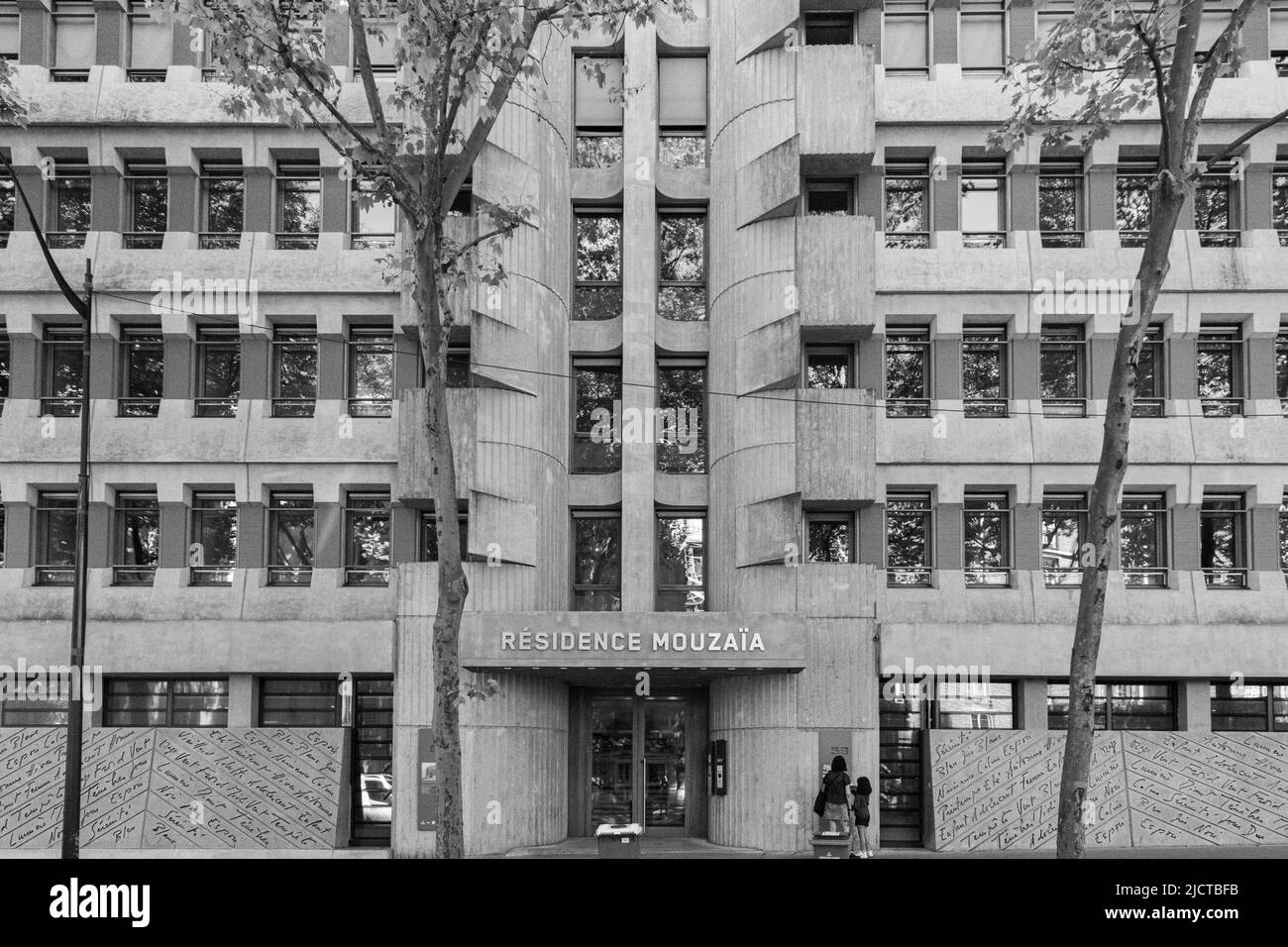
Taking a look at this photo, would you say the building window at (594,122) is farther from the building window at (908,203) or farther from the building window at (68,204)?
the building window at (68,204)

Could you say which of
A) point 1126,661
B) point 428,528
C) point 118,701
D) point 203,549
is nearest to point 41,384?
point 203,549

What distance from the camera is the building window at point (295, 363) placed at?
26.8 metres

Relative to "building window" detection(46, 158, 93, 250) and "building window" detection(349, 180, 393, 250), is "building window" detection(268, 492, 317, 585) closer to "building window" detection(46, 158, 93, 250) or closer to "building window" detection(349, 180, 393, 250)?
"building window" detection(349, 180, 393, 250)

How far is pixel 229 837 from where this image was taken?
24.0 metres

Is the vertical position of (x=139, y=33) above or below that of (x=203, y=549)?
above

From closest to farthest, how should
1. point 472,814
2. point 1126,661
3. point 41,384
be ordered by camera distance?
point 472,814, point 1126,661, point 41,384

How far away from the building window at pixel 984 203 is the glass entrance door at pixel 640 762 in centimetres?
1215

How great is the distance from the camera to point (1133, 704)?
84.2 ft

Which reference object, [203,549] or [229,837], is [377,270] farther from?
[229,837]

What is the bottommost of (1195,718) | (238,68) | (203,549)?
(1195,718)

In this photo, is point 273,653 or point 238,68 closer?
point 238,68

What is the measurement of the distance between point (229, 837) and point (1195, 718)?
20.0m

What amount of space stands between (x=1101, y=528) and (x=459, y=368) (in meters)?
15.9

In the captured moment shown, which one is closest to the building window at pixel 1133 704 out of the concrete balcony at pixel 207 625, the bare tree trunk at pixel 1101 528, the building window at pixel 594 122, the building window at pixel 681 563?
the building window at pixel 681 563
